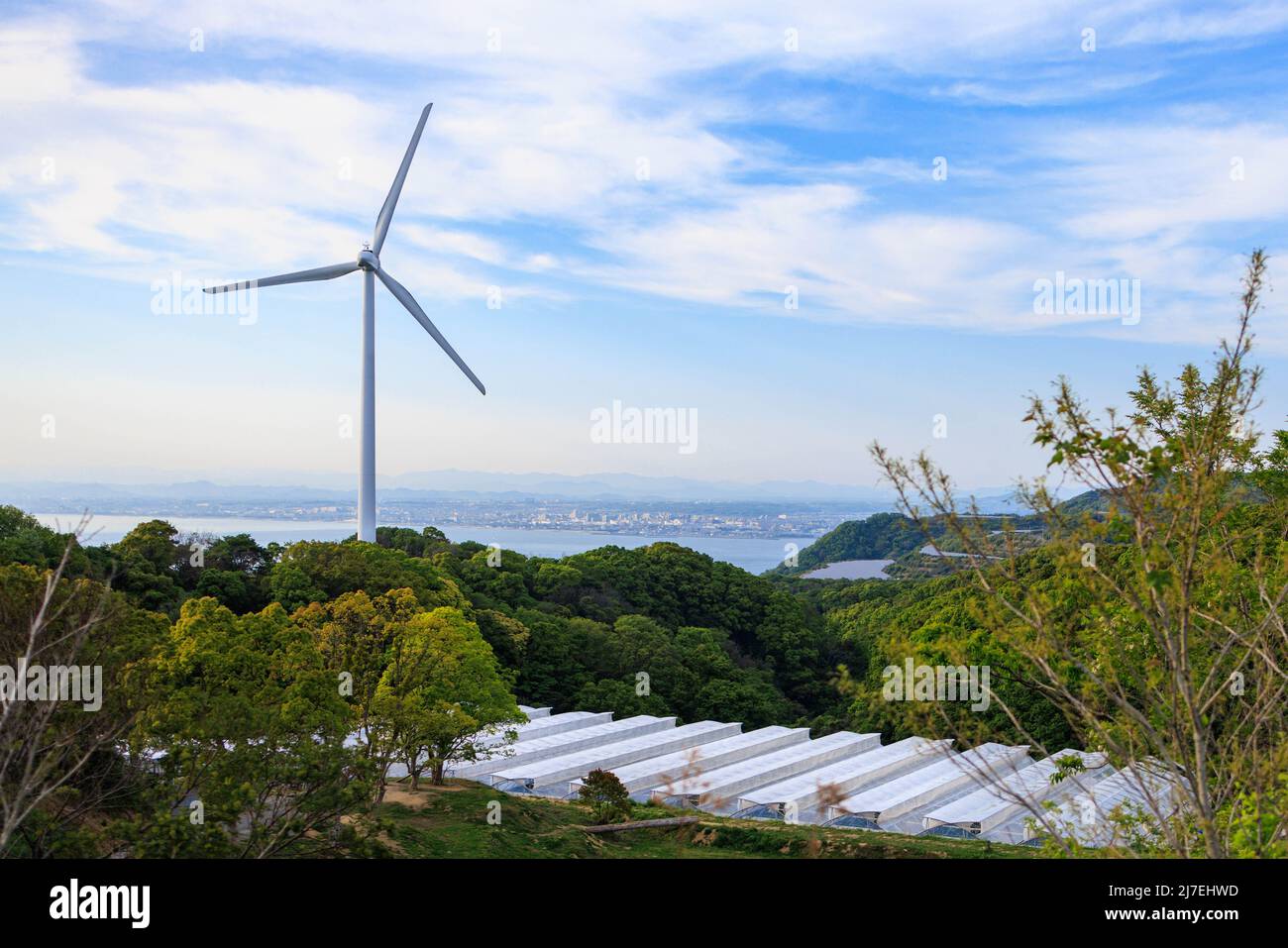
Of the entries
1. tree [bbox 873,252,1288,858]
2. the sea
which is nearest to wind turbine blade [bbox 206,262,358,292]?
the sea

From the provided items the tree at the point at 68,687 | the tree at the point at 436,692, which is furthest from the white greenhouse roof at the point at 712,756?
the tree at the point at 68,687

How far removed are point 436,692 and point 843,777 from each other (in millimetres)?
15365

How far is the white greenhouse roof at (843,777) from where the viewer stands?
1161 inches

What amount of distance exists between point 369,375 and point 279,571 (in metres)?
13.0

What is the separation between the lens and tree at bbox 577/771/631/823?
2444 cm

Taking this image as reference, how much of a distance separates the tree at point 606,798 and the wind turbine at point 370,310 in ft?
85.3

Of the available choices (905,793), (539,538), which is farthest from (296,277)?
(539,538)

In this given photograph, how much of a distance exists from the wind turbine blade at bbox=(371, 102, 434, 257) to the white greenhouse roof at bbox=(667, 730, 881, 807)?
28.9m

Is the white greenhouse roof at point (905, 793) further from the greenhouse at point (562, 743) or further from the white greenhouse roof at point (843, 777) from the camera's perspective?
the greenhouse at point (562, 743)

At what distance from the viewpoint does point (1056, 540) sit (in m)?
6.60

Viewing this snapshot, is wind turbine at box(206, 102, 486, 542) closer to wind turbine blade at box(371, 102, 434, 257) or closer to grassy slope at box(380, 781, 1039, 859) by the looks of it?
wind turbine blade at box(371, 102, 434, 257)

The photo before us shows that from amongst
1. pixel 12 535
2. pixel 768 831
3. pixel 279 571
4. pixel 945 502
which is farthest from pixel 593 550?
pixel 945 502
